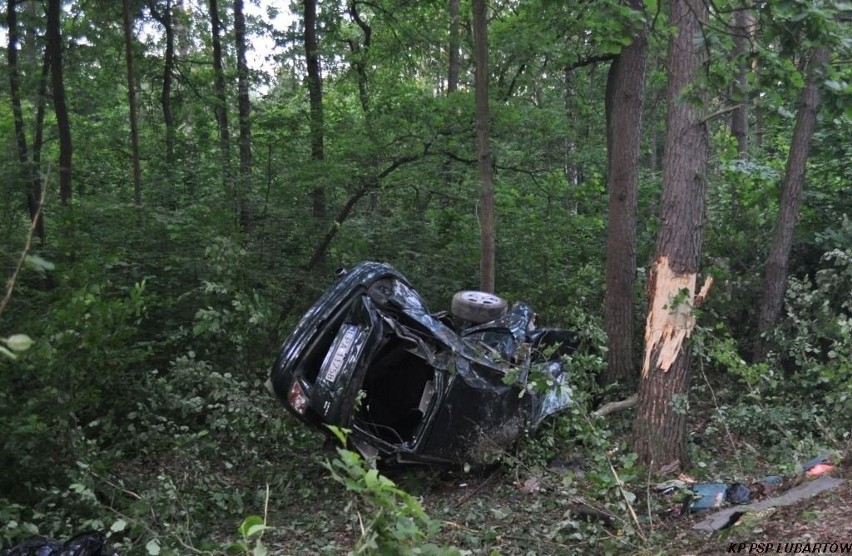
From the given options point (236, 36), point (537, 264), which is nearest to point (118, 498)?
point (537, 264)

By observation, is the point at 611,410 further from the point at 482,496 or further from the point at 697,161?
the point at 697,161

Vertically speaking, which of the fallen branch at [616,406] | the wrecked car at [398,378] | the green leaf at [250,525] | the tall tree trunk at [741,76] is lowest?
the fallen branch at [616,406]

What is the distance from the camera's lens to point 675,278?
6195mm

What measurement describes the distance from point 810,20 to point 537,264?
24.0ft

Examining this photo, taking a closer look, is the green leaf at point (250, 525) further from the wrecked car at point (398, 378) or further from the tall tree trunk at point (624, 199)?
the tall tree trunk at point (624, 199)

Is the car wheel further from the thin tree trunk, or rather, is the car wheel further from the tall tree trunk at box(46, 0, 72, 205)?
the tall tree trunk at box(46, 0, 72, 205)

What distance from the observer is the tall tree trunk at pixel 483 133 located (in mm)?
9211

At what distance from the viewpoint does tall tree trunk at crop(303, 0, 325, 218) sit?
1101 centimetres

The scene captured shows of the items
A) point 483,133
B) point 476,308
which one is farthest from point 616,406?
point 483,133

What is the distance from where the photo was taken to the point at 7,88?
Answer: 1250 centimetres

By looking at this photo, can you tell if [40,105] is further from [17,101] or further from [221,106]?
[221,106]

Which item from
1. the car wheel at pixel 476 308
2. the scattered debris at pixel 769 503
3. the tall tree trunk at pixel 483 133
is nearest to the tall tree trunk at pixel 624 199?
the tall tree trunk at pixel 483 133

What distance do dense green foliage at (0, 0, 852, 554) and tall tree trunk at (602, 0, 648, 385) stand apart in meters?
0.60

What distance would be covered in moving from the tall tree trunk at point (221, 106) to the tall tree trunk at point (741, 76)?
6.99 meters
